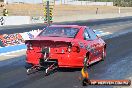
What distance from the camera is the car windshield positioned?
13766 mm

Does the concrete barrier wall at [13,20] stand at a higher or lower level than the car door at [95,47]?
lower

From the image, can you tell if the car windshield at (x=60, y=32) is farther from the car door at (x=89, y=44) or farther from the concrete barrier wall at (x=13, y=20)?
the concrete barrier wall at (x=13, y=20)

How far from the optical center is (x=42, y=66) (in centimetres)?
1312

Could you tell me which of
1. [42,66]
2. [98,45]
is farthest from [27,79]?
[98,45]

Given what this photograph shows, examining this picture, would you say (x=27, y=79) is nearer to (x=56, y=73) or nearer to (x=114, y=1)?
(x=56, y=73)

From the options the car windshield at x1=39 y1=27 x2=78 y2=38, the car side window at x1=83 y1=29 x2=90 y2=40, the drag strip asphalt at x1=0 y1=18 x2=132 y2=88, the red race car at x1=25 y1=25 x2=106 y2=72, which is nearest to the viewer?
the drag strip asphalt at x1=0 y1=18 x2=132 y2=88

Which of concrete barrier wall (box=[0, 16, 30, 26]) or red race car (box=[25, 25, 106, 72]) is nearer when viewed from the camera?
red race car (box=[25, 25, 106, 72])

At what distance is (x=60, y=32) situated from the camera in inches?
547

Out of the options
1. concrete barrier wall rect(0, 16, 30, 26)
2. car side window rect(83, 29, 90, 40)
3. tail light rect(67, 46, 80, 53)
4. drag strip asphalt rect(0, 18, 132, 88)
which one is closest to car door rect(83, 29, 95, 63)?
car side window rect(83, 29, 90, 40)

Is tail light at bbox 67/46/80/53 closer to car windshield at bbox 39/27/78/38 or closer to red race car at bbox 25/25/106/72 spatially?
red race car at bbox 25/25/106/72

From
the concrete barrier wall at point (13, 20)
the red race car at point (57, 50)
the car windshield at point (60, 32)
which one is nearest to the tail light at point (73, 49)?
the red race car at point (57, 50)

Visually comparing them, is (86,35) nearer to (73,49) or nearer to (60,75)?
(73,49)

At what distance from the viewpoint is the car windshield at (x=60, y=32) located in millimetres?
13766

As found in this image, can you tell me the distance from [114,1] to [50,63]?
445 feet
